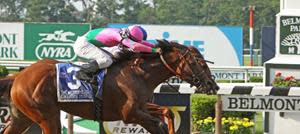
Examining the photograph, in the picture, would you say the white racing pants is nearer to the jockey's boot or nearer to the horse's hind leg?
the jockey's boot

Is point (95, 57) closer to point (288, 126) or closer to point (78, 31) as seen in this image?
point (288, 126)

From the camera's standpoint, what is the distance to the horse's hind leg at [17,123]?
715 cm

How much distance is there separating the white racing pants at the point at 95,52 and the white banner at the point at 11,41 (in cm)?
1387

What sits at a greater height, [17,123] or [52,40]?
[52,40]

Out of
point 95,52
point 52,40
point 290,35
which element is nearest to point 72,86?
point 95,52

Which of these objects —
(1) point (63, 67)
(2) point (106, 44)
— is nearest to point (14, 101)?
(1) point (63, 67)

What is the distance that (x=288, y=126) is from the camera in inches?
348

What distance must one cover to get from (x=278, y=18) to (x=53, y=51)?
31.9 ft

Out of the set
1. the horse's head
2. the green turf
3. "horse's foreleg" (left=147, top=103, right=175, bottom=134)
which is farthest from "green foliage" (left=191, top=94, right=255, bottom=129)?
the horse's head

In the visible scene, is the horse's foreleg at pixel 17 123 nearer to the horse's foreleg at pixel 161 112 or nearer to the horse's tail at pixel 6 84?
the horse's tail at pixel 6 84

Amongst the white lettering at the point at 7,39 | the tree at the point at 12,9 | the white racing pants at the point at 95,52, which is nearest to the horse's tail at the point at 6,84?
the white racing pants at the point at 95,52

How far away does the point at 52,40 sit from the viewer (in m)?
19.9

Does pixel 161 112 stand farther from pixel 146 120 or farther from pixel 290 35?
pixel 290 35

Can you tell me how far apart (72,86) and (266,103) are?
228 centimetres
